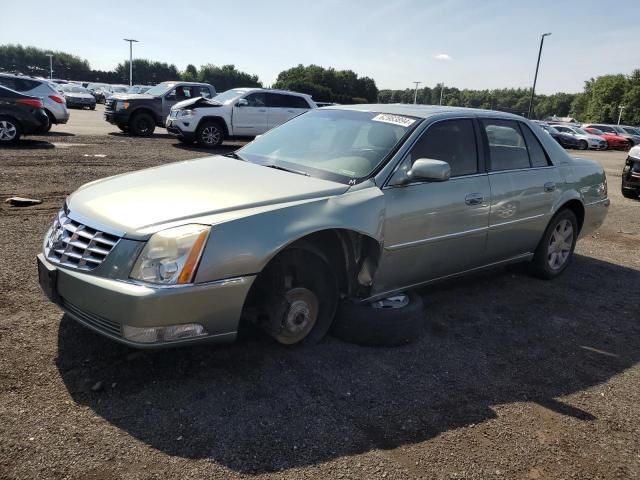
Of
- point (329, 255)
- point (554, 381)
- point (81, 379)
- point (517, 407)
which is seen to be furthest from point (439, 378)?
point (81, 379)

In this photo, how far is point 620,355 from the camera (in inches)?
153

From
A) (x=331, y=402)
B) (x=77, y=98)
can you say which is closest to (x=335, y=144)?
(x=331, y=402)

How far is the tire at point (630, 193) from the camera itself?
12.0 m

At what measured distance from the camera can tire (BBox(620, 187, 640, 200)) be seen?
472 inches

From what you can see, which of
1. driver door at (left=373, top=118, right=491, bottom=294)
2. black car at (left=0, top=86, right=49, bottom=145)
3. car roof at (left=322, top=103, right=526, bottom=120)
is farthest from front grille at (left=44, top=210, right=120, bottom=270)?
black car at (left=0, top=86, right=49, bottom=145)

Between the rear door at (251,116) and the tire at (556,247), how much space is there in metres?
11.4

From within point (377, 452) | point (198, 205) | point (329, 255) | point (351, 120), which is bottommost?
point (377, 452)

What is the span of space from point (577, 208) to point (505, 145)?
1444 millimetres

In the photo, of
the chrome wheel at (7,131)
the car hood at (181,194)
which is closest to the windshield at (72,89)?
the chrome wheel at (7,131)

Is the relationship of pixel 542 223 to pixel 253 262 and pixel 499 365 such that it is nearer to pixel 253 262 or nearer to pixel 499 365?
pixel 499 365

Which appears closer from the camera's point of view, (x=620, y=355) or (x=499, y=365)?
(x=499, y=365)

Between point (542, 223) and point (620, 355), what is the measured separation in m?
1.52

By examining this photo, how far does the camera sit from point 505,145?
15.4 feet

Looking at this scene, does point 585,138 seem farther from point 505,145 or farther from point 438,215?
point 438,215
